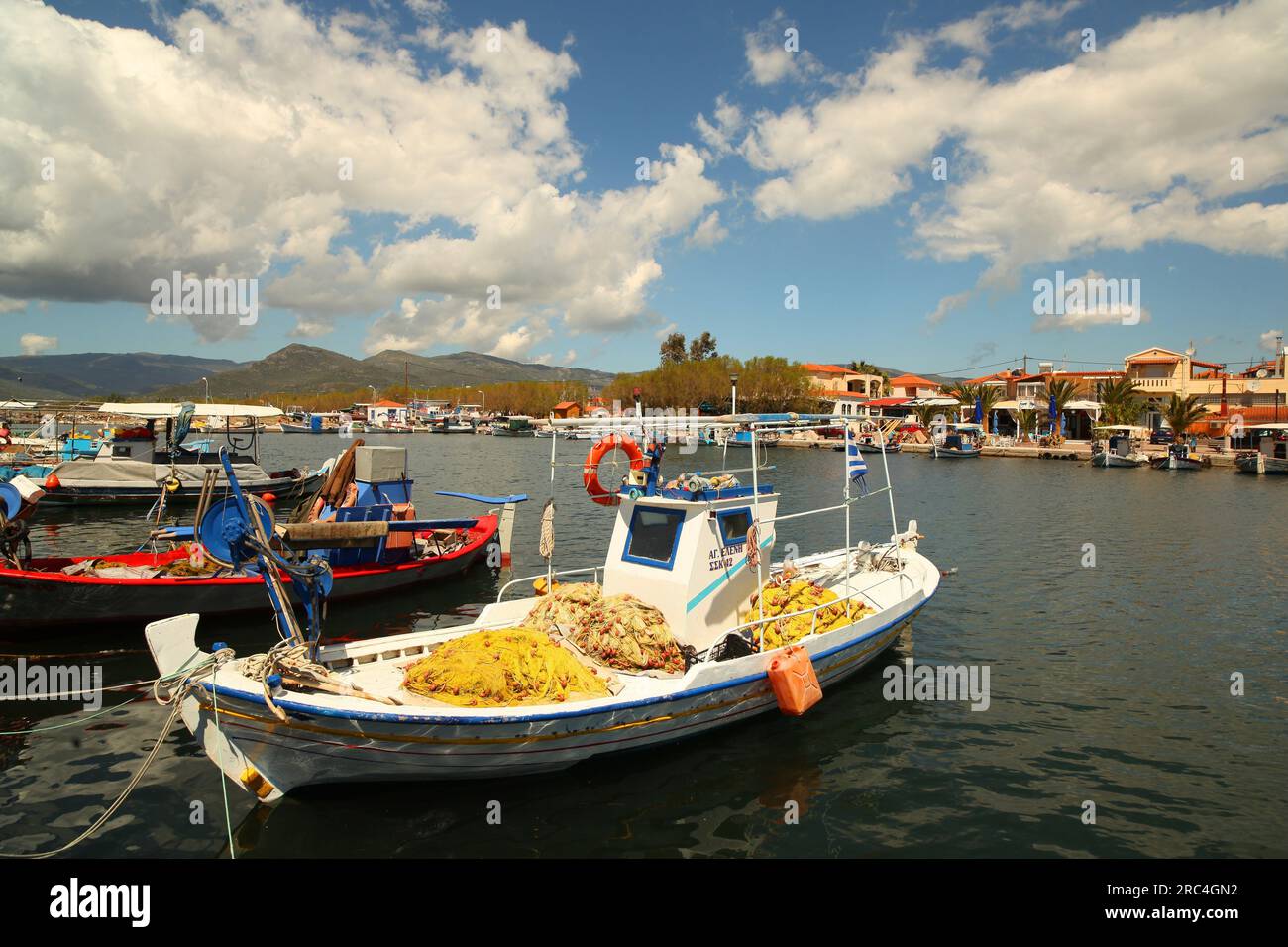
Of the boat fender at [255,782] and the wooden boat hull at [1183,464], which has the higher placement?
the wooden boat hull at [1183,464]

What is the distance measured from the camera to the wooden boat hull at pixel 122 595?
44.7 feet

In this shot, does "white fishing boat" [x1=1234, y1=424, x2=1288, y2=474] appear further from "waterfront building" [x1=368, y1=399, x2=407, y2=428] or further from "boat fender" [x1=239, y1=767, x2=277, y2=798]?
"waterfront building" [x1=368, y1=399, x2=407, y2=428]

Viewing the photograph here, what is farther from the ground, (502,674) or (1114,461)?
(1114,461)

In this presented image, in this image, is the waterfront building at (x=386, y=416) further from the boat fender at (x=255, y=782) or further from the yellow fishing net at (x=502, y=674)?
the boat fender at (x=255, y=782)

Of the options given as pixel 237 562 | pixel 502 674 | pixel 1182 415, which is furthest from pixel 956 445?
pixel 237 562

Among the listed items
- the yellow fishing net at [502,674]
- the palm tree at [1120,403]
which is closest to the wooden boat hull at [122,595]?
the yellow fishing net at [502,674]

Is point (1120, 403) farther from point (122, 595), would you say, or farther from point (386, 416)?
point (386, 416)

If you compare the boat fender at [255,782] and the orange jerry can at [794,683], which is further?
the orange jerry can at [794,683]

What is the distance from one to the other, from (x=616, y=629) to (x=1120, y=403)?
85.1 meters

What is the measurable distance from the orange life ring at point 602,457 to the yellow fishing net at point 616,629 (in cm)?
171

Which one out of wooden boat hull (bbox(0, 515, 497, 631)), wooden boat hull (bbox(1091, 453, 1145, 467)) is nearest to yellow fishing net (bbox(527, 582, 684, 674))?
wooden boat hull (bbox(0, 515, 497, 631))

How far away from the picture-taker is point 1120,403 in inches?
2968

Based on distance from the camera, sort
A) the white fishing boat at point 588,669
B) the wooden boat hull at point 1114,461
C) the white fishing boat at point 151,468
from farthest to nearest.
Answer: the wooden boat hull at point 1114,461
the white fishing boat at point 151,468
the white fishing boat at point 588,669

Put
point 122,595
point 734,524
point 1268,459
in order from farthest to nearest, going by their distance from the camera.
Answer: point 1268,459 < point 122,595 < point 734,524
